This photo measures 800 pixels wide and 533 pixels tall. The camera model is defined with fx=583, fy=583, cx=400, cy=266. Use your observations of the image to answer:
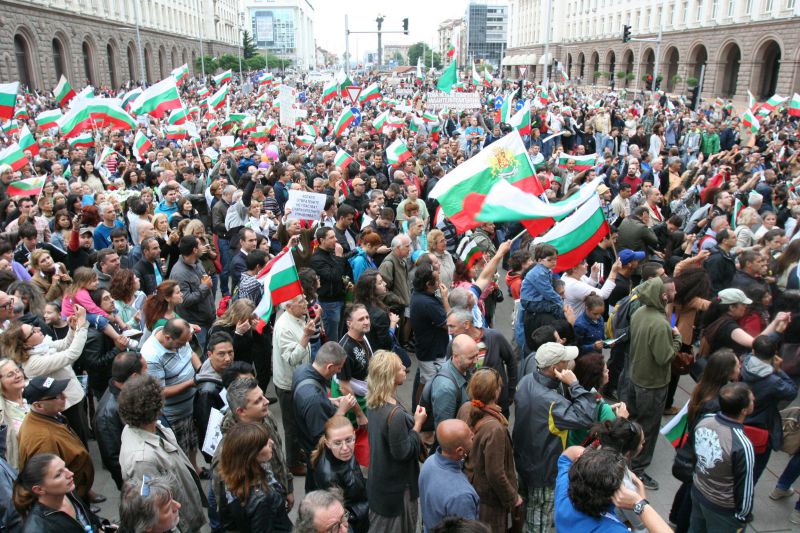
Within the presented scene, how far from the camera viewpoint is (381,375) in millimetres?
3742

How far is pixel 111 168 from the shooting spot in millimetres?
12695

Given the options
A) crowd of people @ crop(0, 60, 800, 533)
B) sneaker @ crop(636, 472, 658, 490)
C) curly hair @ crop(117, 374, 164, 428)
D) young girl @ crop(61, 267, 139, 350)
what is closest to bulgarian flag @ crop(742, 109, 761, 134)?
crowd of people @ crop(0, 60, 800, 533)

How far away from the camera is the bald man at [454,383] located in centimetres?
412

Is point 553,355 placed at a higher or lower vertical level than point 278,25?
lower

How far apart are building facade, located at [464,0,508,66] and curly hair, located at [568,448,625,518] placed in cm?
14456

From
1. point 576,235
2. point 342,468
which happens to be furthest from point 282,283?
point 576,235

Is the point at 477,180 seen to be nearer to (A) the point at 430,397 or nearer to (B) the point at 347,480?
(A) the point at 430,397

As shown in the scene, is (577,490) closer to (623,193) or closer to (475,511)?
(475,511)

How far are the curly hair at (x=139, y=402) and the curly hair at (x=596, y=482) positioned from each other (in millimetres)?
2467

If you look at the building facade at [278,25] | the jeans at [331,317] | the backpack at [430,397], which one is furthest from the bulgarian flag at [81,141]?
the building facade at [278,25]

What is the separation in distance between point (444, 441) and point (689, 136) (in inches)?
639

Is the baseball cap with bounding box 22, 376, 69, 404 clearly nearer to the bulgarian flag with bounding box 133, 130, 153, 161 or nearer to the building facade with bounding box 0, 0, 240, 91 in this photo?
the bulgarian flag with bounding box 133, 130, 153, 161

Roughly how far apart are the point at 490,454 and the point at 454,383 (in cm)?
65

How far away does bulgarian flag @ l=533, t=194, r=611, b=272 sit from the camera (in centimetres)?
564
